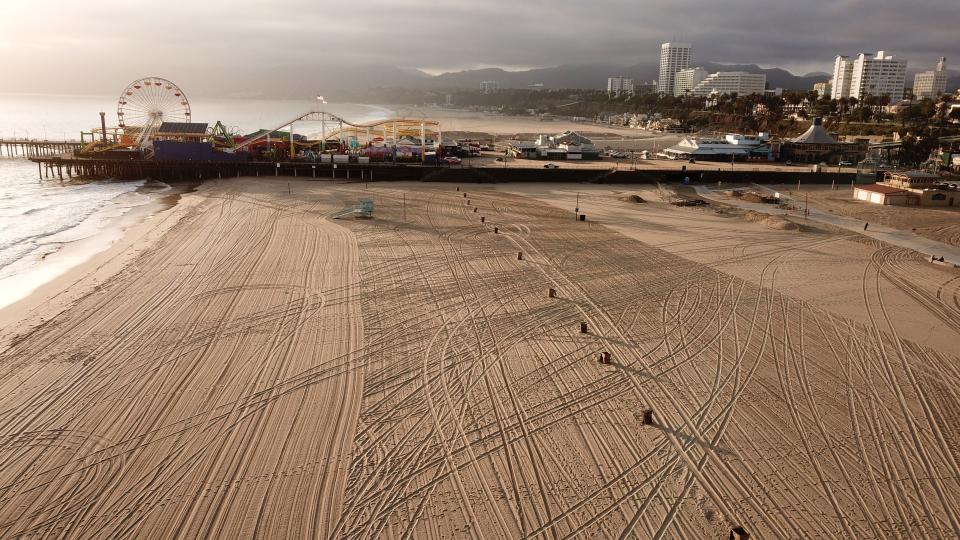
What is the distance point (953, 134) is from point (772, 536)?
67.8m

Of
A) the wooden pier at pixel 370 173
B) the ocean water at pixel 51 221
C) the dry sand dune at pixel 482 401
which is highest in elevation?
the wooden pier at pixel 370 173

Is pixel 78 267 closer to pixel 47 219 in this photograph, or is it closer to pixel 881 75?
pixel 47 219

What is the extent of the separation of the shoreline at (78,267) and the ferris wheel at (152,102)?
24.3 metres

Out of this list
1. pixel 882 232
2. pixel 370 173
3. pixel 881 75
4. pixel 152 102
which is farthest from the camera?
pixel 881 75

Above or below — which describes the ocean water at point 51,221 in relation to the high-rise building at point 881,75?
Answer: below

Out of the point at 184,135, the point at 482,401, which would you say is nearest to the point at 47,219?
the point at 184,135

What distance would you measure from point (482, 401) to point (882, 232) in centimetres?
→ 2144

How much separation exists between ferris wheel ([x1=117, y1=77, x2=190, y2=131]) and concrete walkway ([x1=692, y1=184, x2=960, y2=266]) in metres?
40.1

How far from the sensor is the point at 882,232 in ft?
81.0

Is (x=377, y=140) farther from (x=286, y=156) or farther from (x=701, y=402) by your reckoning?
(x=701, y=402)

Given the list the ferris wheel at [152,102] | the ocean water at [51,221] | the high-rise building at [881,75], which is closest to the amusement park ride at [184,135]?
the ferris wheel at [152,102]

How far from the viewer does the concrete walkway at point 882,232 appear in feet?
70.7

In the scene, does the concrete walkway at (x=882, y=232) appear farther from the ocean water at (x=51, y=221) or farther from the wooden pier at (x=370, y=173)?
the ocean water at (x=51, y=221)

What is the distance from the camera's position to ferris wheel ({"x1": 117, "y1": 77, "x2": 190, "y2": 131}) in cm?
4830
